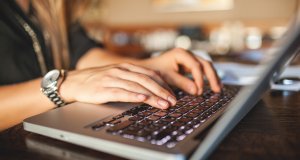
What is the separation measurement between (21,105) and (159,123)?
334 mm

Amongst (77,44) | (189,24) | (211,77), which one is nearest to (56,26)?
(77,44)

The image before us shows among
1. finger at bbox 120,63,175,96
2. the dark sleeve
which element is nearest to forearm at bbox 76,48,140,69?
the dark sleeve

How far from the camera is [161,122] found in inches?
15.8

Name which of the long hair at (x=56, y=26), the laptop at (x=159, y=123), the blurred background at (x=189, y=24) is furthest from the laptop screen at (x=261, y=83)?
the blurred background at (x=189, y=24)

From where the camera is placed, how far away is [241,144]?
0.36 meters

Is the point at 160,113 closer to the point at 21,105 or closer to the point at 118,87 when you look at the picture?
the point at 118,87

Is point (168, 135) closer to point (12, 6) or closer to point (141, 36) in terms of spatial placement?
point (12, 6)

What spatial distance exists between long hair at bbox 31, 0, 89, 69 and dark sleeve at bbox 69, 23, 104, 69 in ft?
0.13

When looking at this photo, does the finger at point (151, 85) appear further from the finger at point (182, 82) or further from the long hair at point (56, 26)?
the long hair at point (56, 26)

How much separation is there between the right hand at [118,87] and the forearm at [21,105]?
5 centimetres

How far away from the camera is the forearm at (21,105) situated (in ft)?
1.92

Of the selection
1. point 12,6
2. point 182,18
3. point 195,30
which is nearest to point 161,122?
point 12,6

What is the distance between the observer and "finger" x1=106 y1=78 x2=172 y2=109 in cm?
47

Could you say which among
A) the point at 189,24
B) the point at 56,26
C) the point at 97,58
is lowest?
the point at 189,24
